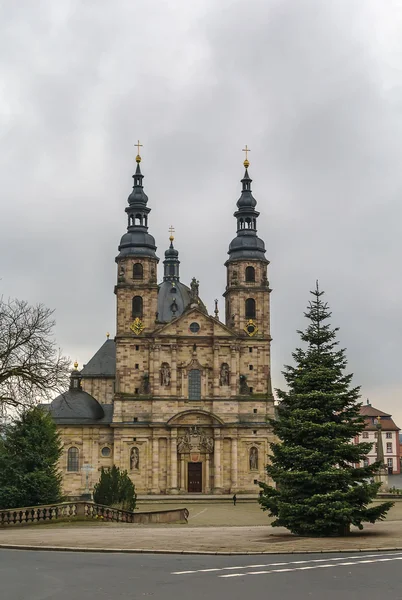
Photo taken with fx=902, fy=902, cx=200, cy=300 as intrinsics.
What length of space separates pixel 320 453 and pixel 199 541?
555cm

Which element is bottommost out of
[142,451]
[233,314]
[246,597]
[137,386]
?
[246,597]

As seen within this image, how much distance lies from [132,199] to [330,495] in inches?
2311

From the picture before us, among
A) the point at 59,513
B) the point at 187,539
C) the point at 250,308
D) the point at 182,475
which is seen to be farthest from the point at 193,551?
the point at 250,308

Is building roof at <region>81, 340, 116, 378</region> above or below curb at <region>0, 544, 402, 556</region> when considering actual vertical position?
above

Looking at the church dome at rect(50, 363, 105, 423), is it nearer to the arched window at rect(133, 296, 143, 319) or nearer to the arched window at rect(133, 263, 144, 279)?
the arched window at rect(133, 296, 143, 319)

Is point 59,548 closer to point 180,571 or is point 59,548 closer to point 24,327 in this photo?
point 180,571

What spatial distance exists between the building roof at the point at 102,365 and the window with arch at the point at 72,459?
18726 millimetres

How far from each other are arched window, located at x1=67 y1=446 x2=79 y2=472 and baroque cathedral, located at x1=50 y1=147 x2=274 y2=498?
87 millimetres

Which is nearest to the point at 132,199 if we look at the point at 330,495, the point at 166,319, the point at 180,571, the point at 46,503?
the point at 166,319

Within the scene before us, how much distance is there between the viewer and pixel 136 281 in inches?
3223

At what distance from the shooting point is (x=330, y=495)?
29.4 metres

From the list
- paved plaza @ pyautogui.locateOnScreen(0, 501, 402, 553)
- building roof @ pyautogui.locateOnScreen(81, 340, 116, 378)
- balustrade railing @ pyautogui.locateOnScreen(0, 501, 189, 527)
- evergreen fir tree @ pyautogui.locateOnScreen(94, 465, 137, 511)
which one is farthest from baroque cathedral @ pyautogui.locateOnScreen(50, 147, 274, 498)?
paved plaza @ pyautogui.locateOnScreen(0, 501, 402, 553)

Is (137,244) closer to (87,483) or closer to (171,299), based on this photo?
(171,299)

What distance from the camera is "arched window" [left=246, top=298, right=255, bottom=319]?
8225cm
